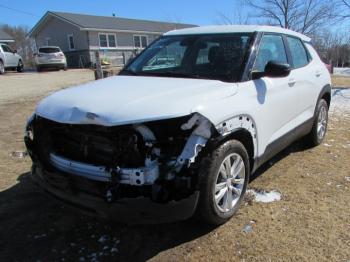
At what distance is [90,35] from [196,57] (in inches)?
1221

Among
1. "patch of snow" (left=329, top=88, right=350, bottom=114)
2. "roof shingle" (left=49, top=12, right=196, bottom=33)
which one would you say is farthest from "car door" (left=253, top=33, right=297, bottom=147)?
"roof shingle" (left=49, top=12, right=196, bottom=33)

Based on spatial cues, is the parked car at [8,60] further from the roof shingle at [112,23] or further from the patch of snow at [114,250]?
the patch of snow at [114,250]

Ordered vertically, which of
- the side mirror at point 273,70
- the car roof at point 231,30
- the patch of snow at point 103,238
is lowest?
the patch of snow at point 103,238

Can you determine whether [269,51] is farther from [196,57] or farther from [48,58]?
[48,58]

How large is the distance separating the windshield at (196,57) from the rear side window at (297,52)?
1.05m

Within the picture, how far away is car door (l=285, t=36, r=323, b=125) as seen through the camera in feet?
15.8

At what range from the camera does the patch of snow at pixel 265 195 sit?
407cm

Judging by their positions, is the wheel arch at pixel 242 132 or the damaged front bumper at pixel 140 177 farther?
the wheel arch at pixel 242 132

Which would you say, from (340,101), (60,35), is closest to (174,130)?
(340,101)

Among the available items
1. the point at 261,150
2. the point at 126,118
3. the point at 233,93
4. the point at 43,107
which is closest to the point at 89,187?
the point at 126,118

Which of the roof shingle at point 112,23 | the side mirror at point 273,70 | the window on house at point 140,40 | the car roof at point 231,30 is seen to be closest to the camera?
the side mirror at point 273,70

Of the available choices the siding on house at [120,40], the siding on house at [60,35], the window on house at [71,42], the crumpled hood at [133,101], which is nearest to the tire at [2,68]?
the siding on house at [60,35]

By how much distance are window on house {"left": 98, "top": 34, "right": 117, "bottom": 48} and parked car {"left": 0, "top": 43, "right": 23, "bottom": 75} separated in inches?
345

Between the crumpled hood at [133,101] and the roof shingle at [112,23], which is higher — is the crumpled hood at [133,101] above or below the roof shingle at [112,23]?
below
